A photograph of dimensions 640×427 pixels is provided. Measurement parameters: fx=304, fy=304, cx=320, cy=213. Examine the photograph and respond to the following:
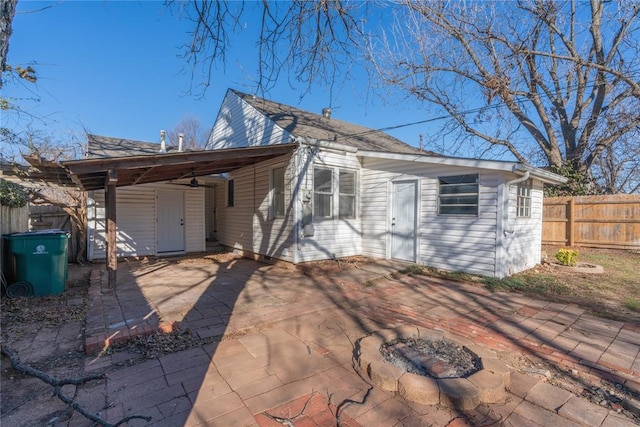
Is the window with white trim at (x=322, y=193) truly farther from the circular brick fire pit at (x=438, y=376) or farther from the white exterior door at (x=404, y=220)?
the circular brick fire pit at (x=438, y=376)

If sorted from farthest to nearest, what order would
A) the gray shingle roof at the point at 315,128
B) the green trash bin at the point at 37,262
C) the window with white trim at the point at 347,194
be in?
the gray shingle roof at the point at 315,128, the window with white trim at the point at 347,194, the green trash bin at the point at 37,262

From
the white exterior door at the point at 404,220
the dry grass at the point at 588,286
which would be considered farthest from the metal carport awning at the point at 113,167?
the dry grass at the point at 588,286

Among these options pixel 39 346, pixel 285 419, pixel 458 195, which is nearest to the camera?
pixel 285 419

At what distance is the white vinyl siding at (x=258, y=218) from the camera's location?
296 inches

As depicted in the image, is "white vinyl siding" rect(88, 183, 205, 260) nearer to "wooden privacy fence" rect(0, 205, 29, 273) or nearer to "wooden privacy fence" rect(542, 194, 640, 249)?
"wooden privacy fence" rect(0, 205, 29, 273)

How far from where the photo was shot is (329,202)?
26.1ft

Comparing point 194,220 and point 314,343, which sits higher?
point 194,220

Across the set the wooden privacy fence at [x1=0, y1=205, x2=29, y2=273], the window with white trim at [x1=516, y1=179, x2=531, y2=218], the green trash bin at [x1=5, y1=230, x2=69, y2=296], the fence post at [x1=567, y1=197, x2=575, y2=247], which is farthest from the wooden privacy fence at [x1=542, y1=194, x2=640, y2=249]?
the wooden privacy fence at [x1=0, y1=205, x2=29, y2=273]

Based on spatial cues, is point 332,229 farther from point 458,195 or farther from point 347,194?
point 458,195

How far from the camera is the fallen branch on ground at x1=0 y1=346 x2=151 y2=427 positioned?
6.91 feet

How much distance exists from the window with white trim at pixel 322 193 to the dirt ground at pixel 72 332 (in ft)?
4.21

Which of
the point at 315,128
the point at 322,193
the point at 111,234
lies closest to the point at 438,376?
the point at 111,234

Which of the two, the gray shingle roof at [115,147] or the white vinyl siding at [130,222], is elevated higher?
the gray shingle roof at [115,147]

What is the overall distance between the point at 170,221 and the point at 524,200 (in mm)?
9805
